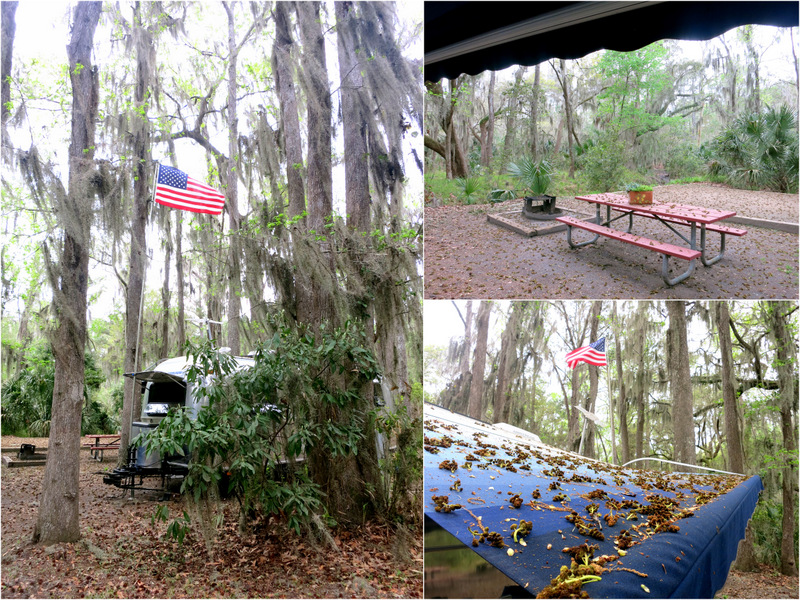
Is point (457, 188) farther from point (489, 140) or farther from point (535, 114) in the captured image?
point (535, 114)

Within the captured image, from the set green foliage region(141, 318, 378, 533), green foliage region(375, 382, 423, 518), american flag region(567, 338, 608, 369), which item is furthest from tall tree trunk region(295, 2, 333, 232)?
american flag region(567, 338, 608, 369)

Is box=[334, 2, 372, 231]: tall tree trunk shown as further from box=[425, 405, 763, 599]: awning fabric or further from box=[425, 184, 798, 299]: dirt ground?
box=[425, 405, 763, 599]: awning fabric

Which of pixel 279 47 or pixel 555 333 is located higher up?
pixel 279 47

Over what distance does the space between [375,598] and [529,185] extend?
3.02 m

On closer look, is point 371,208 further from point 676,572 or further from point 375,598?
point 676,572

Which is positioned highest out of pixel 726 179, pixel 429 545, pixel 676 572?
pixel 726 179

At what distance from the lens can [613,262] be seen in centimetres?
323

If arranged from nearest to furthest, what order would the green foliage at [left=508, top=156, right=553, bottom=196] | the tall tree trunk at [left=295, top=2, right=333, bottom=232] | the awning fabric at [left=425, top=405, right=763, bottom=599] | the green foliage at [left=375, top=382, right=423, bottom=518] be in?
the awning fabric at [left=425, top=405, right=763, bottom=599]
the green foliage at [left=508, top=156, right=553, bottom=196]
the green foliage at [left=375, top=382, right=423, bottom=518]
the tall tree trunk at [left=295, top=2, right=333, bottom=232]

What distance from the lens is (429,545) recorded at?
101 inches

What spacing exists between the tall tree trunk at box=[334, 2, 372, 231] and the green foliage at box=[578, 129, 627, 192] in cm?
274

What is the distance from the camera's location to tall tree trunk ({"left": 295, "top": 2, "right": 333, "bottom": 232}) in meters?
5.42

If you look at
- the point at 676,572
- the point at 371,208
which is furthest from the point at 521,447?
the point at 371,208

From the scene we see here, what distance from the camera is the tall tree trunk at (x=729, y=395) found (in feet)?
21.1

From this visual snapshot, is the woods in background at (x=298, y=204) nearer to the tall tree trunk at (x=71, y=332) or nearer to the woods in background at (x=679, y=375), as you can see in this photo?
the tall tree trunk at (x=71, y=332)
